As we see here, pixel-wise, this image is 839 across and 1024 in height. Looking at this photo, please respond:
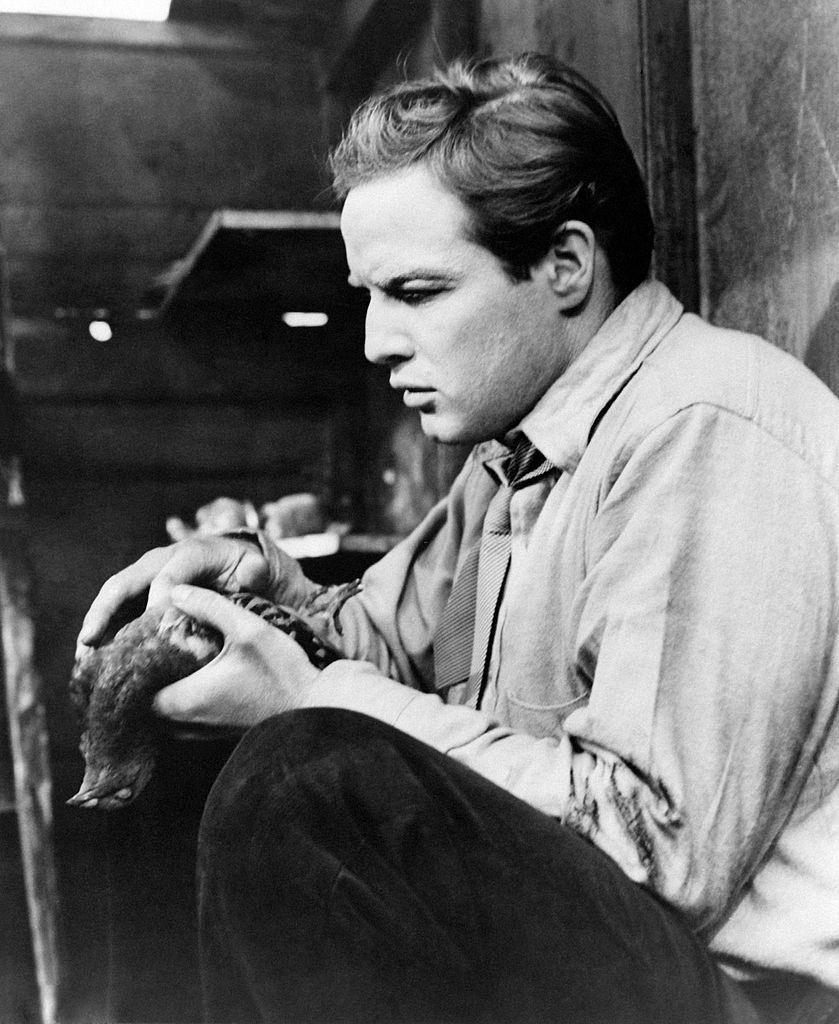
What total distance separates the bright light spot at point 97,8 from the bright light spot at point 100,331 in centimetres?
60

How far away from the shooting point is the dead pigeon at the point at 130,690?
1.01 metres

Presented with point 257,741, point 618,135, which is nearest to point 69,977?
point 257,741

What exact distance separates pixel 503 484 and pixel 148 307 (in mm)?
1505

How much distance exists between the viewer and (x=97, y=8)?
200cm

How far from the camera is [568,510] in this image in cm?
99

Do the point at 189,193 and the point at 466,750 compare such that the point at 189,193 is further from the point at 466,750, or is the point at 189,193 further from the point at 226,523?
the point at 466,750

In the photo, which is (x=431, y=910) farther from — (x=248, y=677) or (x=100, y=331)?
(x=100, y=331)

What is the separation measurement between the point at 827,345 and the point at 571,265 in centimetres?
33

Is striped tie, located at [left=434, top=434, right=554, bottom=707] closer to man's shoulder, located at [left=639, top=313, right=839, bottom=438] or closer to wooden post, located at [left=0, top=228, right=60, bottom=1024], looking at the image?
man's shoulder, located at [left=639, top=313, right=839, bottom=438]

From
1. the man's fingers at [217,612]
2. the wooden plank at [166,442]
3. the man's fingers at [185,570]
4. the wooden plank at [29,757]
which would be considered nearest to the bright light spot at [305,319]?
the wooden plank at [166,442]

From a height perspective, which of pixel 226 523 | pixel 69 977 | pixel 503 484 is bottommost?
pixel 69 977

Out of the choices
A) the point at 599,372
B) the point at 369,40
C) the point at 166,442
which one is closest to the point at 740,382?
the point at 599,372

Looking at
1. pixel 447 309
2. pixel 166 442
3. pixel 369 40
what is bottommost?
pixel 166 442

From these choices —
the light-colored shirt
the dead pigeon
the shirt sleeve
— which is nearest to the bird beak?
the dead pigeon
